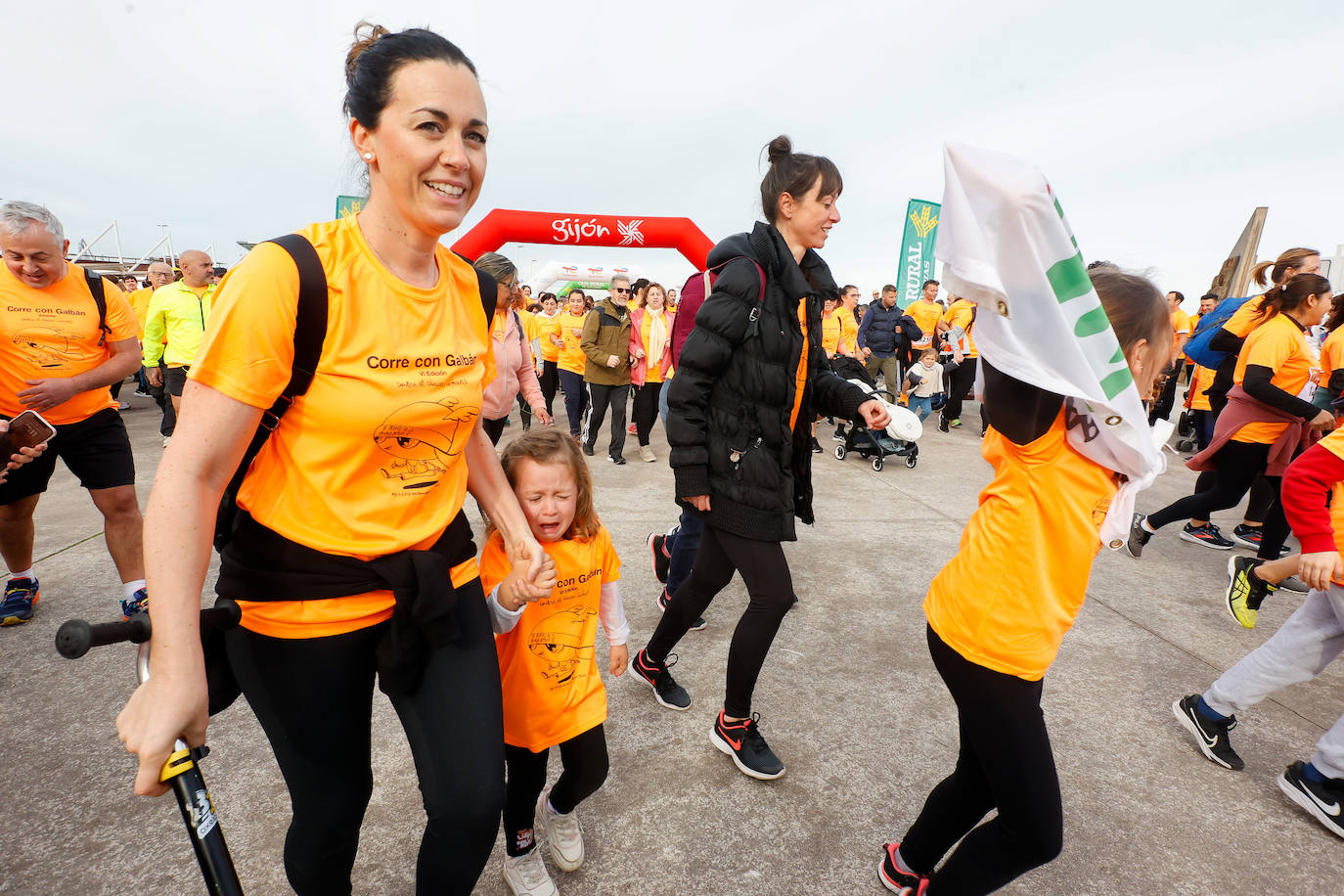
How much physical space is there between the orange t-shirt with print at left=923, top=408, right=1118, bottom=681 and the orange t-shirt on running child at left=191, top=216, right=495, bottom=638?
1.27 meters

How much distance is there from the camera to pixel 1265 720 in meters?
2.86

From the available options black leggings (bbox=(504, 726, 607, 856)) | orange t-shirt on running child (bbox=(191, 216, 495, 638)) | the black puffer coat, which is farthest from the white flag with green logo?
black leggings (bbox=(504, 726, 607, 856))

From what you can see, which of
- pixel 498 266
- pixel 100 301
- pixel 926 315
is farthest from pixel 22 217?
pixel 926 315

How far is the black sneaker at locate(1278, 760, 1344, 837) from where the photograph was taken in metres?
2.22

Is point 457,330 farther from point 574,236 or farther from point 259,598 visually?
point 574,236

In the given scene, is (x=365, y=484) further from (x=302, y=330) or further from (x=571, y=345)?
(x=571, y=345)

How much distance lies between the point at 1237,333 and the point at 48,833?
7.33 meters

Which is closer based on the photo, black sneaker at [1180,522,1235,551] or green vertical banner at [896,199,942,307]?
black sneaker at [1180,522,1235,551]

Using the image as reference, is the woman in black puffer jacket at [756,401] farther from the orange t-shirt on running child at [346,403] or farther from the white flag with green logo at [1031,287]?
the orange t-shirt on running child at [346,403]

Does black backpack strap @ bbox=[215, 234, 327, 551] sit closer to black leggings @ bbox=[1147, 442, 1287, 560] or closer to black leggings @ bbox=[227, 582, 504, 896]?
black leggings @ bbox=[227, 582, 504, 896]

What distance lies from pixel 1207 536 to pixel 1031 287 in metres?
5.63

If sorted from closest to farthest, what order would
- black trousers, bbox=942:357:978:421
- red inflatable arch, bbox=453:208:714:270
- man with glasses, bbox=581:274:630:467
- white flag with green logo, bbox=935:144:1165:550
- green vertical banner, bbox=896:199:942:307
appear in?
white flag with green logo, bbox=935:144:1165:550
man with glasses, bbox=581:274:630:467
black trousers, bbox=942:357:978:421
red inflatable arch, bbox=453:208:714:270
green vertical banner, bbox=896:199:942:307

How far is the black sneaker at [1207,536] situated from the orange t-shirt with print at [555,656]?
5741 millimetres

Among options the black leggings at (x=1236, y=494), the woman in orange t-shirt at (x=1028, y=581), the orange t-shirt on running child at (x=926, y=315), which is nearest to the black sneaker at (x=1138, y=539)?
the black leggings at (x=1236, y=494)
